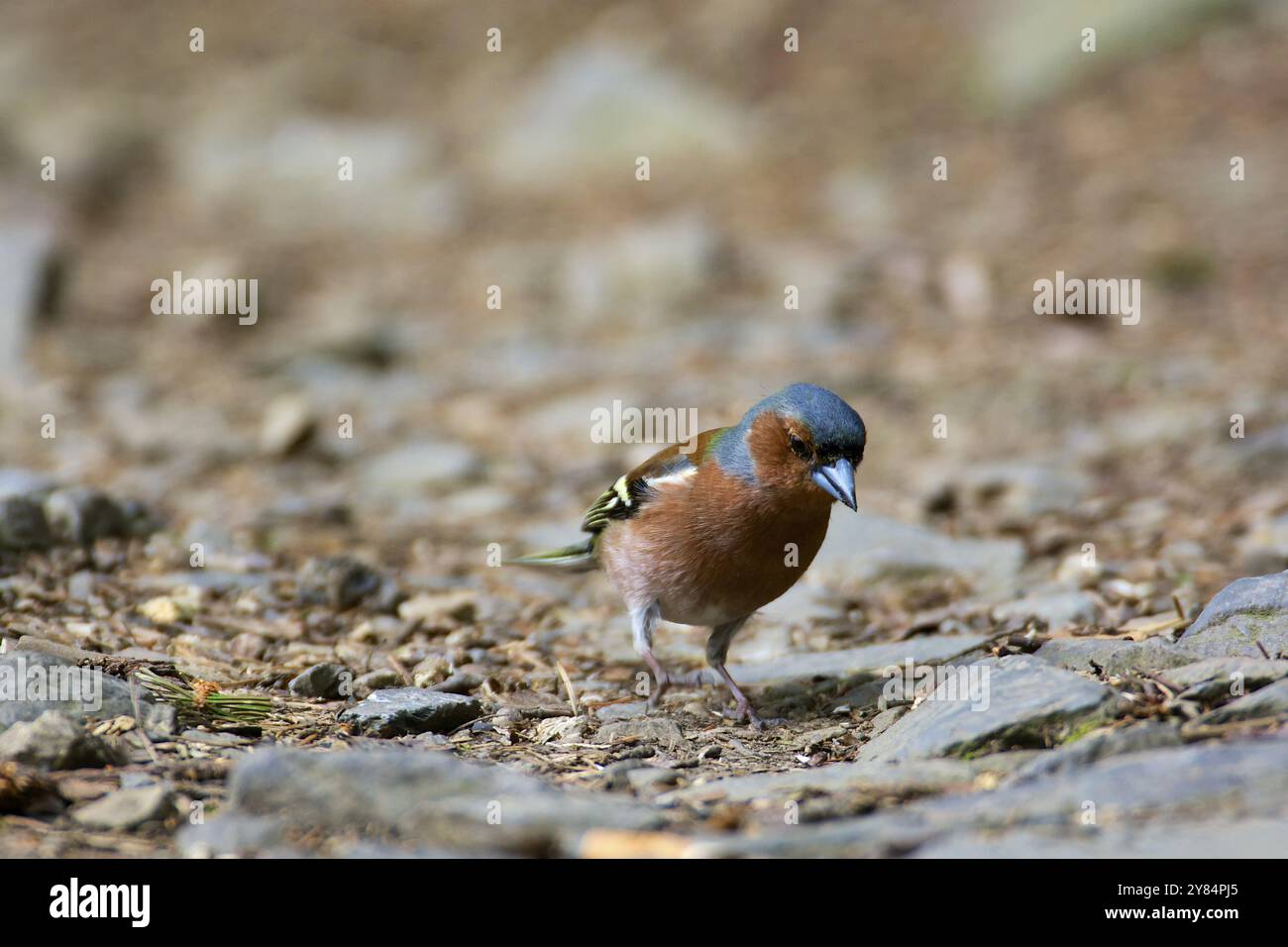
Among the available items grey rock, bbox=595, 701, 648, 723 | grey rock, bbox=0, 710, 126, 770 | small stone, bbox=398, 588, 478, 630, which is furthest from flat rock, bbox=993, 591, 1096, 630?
grey rock, bbox=0, 710, 126, 770

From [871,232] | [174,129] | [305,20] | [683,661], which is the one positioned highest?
[305,20]

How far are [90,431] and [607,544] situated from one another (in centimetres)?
496

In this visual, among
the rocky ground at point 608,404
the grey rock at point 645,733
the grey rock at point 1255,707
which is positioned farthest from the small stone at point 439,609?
the grey rock at point 1255,707

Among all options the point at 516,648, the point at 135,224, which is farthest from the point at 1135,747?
the point at 135,224

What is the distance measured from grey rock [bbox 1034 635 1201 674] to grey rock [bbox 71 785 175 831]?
9.39 ft

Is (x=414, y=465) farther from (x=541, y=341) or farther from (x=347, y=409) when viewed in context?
(x=541, y=341)

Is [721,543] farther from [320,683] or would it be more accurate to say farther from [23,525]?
[23,525]

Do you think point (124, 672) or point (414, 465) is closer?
point (124, 672)

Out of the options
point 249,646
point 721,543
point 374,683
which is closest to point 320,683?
point 374,683

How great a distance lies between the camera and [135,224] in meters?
13.9

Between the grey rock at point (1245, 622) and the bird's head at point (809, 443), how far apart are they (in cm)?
125

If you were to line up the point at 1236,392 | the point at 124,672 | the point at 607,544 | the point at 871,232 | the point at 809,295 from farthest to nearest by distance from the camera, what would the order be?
1. the point at 871,232
2. the point at 809,295
3. the point at 1236,392
4. the point at 607,544
5. the point at 124,672

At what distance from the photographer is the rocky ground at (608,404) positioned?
3.57 m

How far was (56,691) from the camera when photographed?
4145mm
